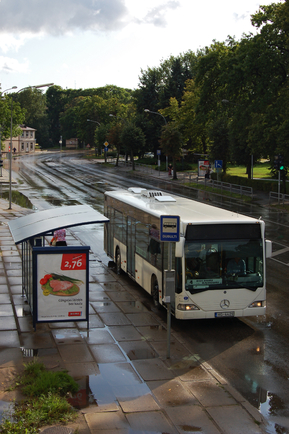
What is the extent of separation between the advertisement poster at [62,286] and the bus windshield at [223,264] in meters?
2.24

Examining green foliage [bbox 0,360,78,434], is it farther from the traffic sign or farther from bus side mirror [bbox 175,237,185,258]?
bus side mirror [bbox 175,237,185,258]

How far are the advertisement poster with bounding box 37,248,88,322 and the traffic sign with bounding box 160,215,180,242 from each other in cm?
207

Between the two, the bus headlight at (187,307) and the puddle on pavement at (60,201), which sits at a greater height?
the bus headlight at (187,307)

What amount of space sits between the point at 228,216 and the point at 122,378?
4830 millimetres

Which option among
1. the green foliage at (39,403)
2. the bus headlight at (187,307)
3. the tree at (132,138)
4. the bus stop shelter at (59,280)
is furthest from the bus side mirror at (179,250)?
the tree at (132,138)

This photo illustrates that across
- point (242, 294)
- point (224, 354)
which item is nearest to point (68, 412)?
point (224, 354)

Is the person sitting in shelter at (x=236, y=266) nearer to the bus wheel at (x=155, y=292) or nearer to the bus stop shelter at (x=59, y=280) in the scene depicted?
the bus wheel at (x=155, y=292)

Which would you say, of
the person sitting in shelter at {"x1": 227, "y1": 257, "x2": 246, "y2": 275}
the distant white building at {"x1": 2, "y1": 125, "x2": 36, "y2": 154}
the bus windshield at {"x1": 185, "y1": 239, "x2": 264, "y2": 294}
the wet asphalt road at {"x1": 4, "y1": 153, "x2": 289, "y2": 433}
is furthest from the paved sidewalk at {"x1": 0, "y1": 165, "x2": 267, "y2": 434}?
the distant white building at {"x1": 2, "y1": 125, "x2": 36, "y2": 154}

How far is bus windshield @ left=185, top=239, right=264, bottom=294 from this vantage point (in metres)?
10.4

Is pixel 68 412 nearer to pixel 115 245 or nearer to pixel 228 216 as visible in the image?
pixel 228 216

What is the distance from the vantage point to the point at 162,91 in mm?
78625

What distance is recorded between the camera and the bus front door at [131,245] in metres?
14.1

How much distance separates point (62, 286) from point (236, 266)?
3.78m

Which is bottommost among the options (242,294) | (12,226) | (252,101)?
(242,294)
